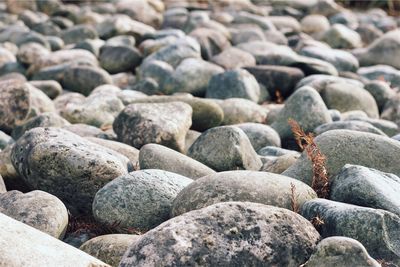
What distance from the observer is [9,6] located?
13.5 metres

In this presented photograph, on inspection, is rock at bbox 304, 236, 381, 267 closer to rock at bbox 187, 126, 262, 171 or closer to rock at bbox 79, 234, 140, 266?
rock at bbox 79, 234, 140, 266

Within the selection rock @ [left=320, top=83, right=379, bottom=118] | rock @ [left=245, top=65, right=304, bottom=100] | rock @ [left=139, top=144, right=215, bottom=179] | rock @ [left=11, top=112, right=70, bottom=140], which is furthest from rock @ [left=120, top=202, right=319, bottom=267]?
rock @ [left=245, top=65, right=304, bottom=100]

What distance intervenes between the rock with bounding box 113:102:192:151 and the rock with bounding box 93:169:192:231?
128 centimetres

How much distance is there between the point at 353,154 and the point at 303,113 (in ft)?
5.32

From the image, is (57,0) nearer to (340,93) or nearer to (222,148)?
(340,93)

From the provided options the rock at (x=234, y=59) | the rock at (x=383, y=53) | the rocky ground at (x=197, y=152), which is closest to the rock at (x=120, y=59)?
the rocky ground at (x=197, y=152)

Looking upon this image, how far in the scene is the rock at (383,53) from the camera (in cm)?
894

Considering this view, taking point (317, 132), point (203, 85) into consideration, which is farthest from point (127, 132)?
point (203, 85)

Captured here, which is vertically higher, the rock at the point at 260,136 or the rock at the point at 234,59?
the rock at the point at 260,136

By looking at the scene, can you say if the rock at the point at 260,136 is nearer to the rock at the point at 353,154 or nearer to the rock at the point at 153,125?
the rock at the point at 153,125

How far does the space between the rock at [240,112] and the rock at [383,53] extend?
11.5 feet

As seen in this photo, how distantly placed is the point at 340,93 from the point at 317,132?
1.48m

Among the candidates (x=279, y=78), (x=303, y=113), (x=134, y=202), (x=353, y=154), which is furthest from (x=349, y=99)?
(x=134, y=202)

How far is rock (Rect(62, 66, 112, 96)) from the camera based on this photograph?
23.7 ft
